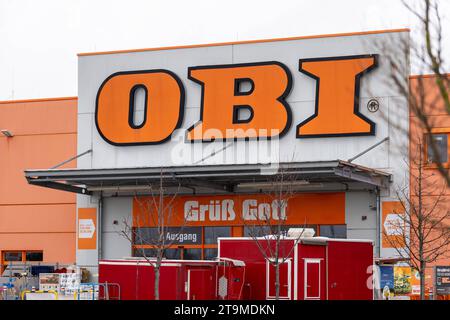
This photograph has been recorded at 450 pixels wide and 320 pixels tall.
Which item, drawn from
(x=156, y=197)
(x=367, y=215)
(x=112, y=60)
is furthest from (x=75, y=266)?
(x=367, y=215)

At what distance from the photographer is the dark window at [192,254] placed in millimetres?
38094

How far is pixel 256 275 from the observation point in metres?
27.9

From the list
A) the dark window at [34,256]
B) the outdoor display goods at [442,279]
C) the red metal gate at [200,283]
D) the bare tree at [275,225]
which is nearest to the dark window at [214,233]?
the bare tree at [275,225]

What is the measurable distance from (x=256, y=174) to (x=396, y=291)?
6.40 m

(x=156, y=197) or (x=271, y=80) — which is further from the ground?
(x=271, y=80)

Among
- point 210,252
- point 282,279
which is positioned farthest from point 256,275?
point 210,252

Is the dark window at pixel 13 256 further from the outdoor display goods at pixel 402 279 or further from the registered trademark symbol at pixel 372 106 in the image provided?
the outdoor display goods at pixel 402 279

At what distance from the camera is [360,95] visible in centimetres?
3638

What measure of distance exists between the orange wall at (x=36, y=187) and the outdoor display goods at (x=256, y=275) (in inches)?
543

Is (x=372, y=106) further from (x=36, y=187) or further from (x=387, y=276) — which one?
(x=36, y=187)

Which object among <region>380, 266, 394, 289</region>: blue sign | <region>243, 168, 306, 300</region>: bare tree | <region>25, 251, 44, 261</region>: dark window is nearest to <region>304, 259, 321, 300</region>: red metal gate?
<region>243, 168, 306, 300</region>: bare tree

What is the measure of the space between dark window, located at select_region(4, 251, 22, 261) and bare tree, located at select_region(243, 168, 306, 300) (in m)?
10.9

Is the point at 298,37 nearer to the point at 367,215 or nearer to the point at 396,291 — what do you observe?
the point at 367,215
